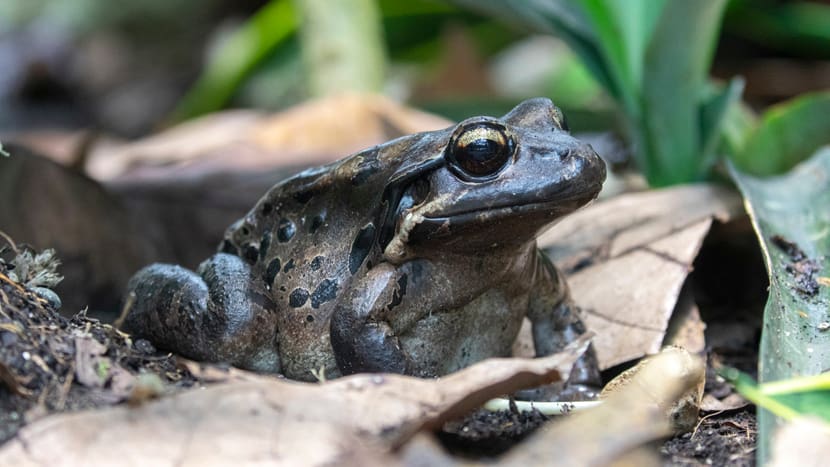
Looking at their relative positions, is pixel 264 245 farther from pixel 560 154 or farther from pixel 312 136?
pixel 312 136

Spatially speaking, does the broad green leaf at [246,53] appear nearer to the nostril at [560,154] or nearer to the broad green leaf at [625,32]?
the broad green leaf at [625,32]

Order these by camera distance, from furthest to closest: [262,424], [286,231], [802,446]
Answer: [286,231]
[262,424]
[802,446]

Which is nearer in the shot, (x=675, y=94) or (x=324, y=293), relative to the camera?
(x=324, y=293)

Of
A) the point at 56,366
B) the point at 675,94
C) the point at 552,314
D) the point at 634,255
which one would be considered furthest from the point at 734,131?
the point at 56,366

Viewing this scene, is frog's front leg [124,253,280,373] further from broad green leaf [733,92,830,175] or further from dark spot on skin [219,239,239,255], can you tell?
broad green leaf [733,92,830,175]

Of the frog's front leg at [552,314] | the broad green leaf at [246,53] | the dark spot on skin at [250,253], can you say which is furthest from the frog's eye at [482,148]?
the broad green leaf at [246,53]

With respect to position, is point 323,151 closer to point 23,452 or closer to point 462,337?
point 462,337

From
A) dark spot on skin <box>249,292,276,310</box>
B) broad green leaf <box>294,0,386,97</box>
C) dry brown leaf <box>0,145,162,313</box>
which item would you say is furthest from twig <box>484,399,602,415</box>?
broad green leaf <box>294,0,386,97</box>

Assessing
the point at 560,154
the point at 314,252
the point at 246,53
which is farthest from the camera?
the point at 246,53
